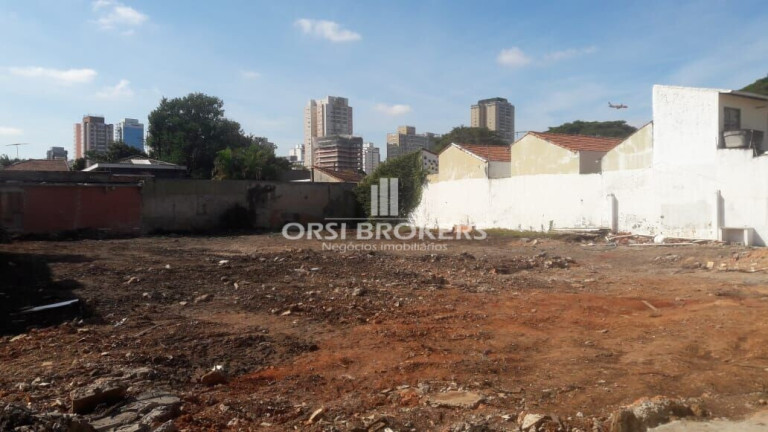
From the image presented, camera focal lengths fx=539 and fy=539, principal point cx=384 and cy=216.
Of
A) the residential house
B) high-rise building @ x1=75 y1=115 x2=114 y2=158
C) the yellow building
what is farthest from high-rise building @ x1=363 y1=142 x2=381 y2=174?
the yellow building

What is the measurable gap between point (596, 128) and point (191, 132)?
3524 centimetres

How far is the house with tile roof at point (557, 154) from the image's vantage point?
20.4m

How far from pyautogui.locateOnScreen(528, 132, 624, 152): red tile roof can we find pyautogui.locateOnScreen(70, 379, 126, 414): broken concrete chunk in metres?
19.1

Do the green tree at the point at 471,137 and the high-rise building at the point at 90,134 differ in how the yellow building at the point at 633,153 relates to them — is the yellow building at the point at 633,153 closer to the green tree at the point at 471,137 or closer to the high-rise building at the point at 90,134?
the green tree at the point at 471,137

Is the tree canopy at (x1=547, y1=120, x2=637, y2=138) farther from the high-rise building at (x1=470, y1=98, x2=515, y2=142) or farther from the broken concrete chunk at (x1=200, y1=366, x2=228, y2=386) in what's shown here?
the broken concrete chunk at (x1=200, y1=366, x2=228, y2=386)

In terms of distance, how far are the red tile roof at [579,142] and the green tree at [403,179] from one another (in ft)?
23.0

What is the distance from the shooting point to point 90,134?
77750 mm

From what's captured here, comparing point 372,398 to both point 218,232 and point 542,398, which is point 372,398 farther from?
point 218,232

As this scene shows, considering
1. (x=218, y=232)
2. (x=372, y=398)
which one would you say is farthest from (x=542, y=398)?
(x=218, y=232)

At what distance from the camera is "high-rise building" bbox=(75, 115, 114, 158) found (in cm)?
7662

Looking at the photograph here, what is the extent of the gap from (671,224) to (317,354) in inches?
595

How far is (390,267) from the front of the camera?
12.6 m

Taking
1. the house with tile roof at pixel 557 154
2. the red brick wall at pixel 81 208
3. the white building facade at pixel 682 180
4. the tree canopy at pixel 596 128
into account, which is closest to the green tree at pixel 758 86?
the tree canopy at pixel 596 128

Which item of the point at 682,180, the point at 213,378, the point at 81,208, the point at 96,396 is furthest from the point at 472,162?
the point at 96,396
